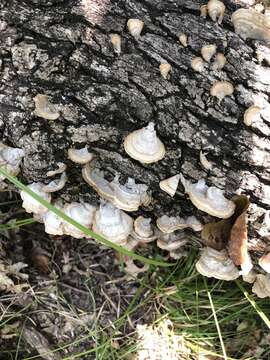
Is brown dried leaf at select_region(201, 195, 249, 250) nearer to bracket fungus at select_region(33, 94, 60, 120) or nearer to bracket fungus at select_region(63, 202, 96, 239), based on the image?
bracket fungus at select_region(63, 202, 96, 239)

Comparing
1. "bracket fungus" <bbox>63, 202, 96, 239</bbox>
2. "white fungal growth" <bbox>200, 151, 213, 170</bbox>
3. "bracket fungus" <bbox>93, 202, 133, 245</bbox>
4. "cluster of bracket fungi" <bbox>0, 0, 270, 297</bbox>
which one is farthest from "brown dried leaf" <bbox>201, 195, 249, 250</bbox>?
"bracket fungus" <bbox>63, 202, 96, 239</bbox>

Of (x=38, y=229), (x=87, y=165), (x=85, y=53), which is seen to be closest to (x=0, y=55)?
(x=85, y=53)

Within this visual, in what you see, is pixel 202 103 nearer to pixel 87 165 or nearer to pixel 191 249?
pixel 87 165

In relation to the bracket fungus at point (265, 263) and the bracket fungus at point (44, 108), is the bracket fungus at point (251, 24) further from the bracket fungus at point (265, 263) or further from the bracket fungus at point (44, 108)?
the bracket fungus at point (265, 263)

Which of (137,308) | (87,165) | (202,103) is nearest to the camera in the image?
(202,103)

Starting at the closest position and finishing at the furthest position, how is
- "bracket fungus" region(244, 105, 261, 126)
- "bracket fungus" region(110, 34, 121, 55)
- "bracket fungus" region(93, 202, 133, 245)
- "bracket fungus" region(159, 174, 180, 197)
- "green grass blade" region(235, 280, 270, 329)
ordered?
"bracket fungus" region(244, 105, 261, 126)
"bracket fungus" region(110, 34, 121, 55)
"bracket fungus" region(159, 174, 180, 197)
"bracket fungus" region(93, 202, 133, 245)
"green grass blade" region(235, 280, 270, 329)

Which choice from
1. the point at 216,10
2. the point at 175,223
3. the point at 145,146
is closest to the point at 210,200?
the point at 175,223
